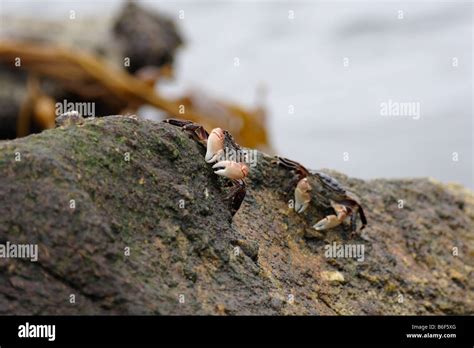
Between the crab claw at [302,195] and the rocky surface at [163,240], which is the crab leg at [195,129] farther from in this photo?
the crab claw at [302,195]

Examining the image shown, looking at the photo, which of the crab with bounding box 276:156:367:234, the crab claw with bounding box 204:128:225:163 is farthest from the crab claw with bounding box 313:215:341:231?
the crab claw with bounding box 204:128:225:163

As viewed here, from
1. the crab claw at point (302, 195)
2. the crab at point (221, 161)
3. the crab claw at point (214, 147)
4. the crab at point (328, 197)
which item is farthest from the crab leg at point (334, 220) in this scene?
the crab claw at point (214, 147)

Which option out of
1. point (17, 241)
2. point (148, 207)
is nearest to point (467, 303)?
point (148, 207)

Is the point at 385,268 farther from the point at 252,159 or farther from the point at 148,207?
Result: the point at 148,207

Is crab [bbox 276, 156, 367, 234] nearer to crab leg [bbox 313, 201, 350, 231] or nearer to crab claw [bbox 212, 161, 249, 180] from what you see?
crab leg [bbox 313, 201, 350, 231]

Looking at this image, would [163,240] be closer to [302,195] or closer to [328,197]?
[302,195]

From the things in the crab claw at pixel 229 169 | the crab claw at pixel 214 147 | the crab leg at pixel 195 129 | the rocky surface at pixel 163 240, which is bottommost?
the rocky surface at pixel 163 240

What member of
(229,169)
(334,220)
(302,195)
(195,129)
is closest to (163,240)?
(229,169)
